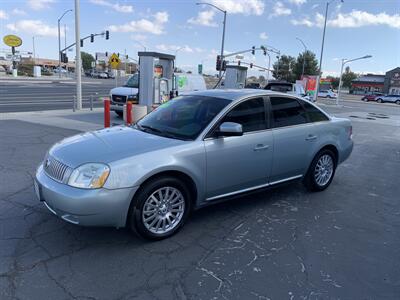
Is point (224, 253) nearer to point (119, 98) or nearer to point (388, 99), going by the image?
point (119, 98)

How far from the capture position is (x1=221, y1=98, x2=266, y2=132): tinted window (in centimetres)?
425

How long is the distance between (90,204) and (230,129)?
171 centimetres

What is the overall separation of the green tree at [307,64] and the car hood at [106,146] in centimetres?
7840

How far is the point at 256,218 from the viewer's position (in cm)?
437

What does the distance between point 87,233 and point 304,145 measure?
3.15 m

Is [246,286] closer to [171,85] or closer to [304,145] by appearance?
[304,145]

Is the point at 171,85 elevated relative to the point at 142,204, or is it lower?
elevated

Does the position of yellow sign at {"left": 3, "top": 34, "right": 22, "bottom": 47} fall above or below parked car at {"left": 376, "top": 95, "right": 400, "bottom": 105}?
above

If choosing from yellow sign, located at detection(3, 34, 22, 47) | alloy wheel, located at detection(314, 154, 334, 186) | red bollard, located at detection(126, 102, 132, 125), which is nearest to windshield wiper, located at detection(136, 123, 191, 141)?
alloy wheel, located at detection(314, 154, 334, 186)

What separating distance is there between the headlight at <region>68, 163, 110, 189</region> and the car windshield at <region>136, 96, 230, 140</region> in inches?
39.1

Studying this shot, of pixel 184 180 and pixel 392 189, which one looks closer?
pixel 184 180

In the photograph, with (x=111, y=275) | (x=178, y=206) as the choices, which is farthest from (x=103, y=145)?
(x=111, y=275)

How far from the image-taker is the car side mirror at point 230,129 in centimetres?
388

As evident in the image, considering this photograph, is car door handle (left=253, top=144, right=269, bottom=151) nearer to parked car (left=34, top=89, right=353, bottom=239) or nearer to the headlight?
parked car (left=34, top=89, right=353, bottom=239)
